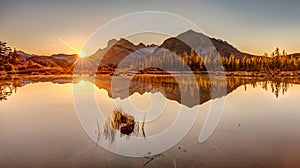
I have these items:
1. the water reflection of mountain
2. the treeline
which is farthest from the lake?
the treeline

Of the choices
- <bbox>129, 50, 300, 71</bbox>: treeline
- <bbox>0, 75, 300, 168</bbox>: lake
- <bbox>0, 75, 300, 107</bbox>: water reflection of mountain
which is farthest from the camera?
<bbox>129, 50, 300, 71</bbox>: treeline

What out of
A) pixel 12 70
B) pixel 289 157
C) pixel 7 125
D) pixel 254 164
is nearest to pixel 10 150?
pixel 7 125

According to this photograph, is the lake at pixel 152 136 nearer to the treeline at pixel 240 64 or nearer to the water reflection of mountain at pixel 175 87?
the water reflection of mountain at pixel 175 87

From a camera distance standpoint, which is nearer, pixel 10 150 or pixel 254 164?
pixel 254 164

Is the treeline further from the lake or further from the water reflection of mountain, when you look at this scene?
the lake

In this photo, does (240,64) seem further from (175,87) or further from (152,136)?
(152,136)

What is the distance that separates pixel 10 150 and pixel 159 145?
3256mm

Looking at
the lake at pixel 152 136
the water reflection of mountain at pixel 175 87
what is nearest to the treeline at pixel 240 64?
the water reflection of mountain at pixel 175 87

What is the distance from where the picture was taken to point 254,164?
5117 mm

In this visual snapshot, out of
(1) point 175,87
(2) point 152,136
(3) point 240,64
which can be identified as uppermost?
(3) point 240,64

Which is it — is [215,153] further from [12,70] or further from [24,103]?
[12,70]

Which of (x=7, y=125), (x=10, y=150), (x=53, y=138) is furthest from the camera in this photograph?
(x=7, y=125)

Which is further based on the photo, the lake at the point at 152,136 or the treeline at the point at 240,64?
the treeline at the point at 240,64

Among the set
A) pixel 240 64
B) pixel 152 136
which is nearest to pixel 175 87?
pixel 152 136
